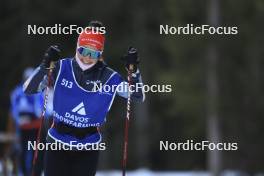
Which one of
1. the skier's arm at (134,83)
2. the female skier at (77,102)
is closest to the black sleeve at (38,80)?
the female skier at (77,102)

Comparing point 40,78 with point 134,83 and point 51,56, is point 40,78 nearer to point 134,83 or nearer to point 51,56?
point 51,56

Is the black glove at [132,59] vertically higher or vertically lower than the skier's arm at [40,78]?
higher

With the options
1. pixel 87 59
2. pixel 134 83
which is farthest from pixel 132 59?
pixel 87 59

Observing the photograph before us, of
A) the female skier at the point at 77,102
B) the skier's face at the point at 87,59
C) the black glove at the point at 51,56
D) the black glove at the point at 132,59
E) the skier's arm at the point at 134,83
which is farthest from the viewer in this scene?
the black glove at the point at 132,59

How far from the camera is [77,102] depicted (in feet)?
22.9

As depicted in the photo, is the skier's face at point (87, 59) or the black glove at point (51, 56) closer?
the skier's face at point (87, 59)

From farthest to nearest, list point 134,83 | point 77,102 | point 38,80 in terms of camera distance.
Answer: point 134,83 → point 38,80 → point 77,102

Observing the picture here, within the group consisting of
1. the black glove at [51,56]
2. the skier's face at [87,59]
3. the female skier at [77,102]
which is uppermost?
the black glove at [51,56]

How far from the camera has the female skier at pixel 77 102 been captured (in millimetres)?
6906

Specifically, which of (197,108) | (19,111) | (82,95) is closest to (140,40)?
(197,108)

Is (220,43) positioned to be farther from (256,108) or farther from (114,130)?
(114,130)

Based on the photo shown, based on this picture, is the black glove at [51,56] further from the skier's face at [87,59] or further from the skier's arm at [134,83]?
the skier's arm at [134,83]

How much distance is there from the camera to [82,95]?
699 cm

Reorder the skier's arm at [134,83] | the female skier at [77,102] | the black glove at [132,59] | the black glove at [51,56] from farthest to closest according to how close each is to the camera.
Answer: the black glove at [132,59] → the skier's arm at [134,83] → the black glove at [51,56] → the female skier at [77,102]
